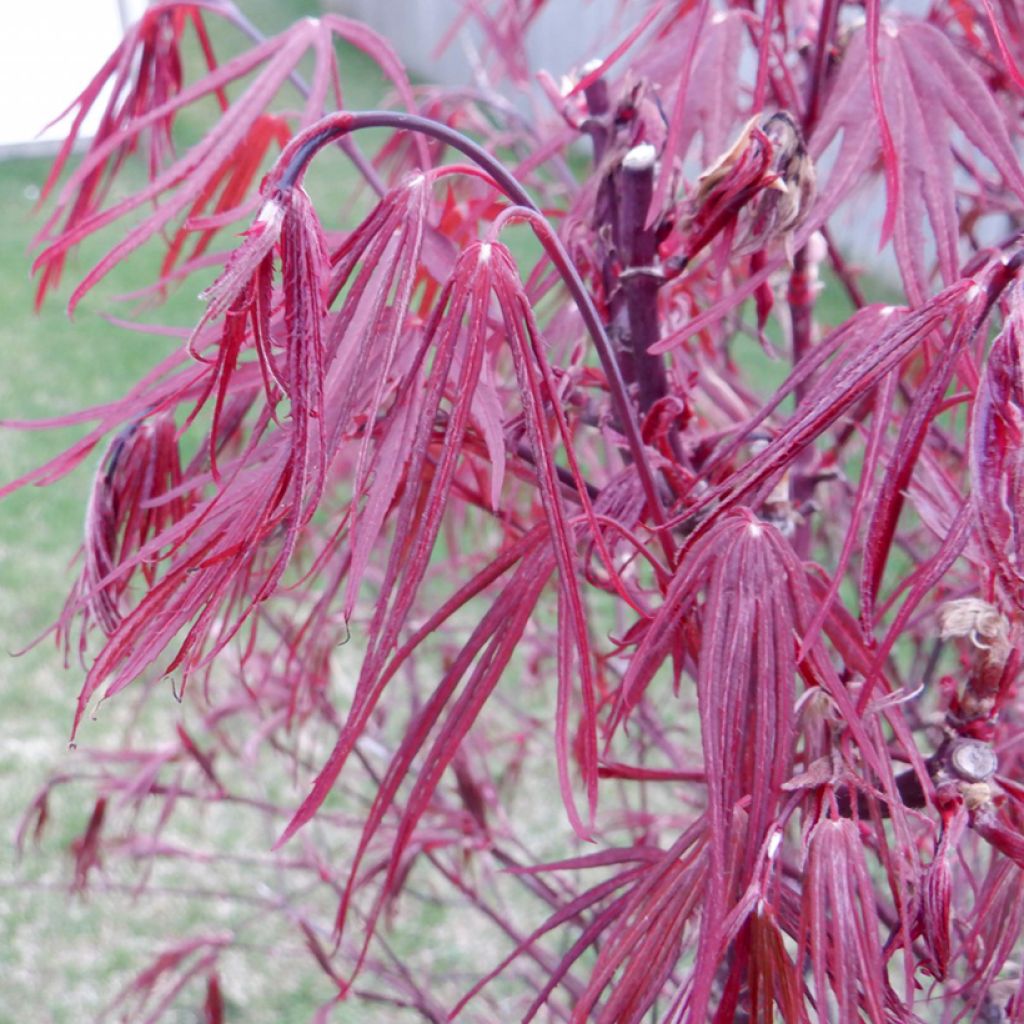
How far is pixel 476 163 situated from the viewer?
0.38 meters

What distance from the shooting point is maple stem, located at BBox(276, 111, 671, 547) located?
34 centimetres

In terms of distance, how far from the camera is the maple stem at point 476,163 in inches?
13.3

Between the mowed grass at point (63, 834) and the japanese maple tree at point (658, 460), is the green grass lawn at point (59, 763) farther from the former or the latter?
the japanese maple tree at point (658, 460)

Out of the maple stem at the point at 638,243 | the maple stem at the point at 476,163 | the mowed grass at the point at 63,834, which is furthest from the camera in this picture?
the mowed grass at the point at 63,834

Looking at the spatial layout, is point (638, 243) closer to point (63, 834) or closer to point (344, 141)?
point (344, 141)

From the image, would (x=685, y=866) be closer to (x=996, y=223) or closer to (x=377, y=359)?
(x=377, y=359)

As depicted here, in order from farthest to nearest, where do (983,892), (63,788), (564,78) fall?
(63,788)
(564,78)
(983,892)

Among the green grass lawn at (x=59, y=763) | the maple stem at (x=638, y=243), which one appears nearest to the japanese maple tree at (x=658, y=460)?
the maple stem at (x=638, y=243)

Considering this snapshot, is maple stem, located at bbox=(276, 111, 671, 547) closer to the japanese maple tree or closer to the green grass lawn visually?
the japanese maple tree

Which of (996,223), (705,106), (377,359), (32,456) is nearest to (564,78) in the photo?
(705,106)

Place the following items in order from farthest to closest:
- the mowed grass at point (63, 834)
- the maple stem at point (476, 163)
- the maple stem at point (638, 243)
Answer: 1. the mowed grass at point (63, 834)
2. the maple stem at point (638, 243)
3. the maple stem at point (476, 163)

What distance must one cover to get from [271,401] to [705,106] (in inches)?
11.2

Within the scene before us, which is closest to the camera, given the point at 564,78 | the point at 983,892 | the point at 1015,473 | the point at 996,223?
the point at 1015,473

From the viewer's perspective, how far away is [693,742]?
1.95m
